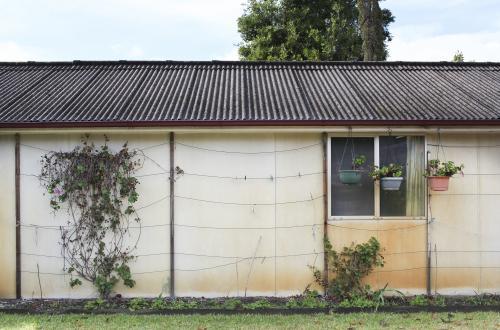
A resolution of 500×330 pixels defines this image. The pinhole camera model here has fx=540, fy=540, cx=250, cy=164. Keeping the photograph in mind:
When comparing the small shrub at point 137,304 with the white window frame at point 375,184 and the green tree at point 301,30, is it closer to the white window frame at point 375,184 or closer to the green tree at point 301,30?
the white window frame at point 375,184

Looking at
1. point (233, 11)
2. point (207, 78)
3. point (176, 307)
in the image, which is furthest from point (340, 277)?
point (233, 11)

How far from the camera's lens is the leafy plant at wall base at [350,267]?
7.98 meters

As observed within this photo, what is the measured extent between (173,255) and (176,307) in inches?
34.2

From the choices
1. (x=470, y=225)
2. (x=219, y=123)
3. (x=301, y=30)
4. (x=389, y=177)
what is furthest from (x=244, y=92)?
(x=301, y=30)


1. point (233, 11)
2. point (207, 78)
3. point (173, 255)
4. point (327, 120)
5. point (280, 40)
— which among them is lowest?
point (173, 255)

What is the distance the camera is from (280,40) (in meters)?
24.6

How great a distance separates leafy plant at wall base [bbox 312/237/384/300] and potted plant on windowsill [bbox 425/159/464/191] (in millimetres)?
1195

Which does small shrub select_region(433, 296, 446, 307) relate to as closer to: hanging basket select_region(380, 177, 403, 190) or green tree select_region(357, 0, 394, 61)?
hanging basket select_region(380, 177, 403, 190)

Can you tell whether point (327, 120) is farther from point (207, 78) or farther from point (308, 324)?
point (207, 78)

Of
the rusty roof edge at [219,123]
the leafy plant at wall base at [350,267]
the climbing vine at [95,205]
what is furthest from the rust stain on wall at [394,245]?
the climbing vine at [95,205]

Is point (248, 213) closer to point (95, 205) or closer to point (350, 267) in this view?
point (350, 267)

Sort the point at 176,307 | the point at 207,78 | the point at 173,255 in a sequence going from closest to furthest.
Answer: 1. the point at 176,307
2. the point at 173,255
3. the point at 207,78

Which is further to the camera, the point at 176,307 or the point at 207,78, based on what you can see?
the point at 207,78

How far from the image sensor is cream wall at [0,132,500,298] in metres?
8.15
